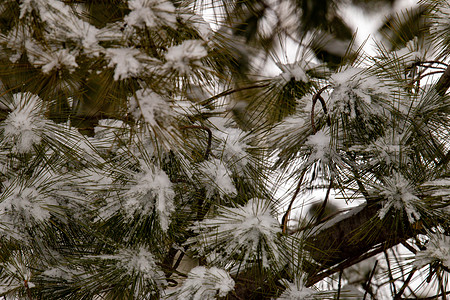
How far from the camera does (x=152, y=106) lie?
1.92 feet

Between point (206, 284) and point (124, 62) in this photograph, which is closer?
point (124, 62)

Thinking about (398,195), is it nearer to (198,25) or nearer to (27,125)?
(198,25)

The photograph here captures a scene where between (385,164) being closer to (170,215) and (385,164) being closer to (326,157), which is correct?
(326,157)

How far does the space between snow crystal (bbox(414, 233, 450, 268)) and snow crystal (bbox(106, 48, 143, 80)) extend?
0.56 meters

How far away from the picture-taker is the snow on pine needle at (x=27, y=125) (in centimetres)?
79

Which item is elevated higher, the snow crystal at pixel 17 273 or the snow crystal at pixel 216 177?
the snow crystal at pixel 216 177

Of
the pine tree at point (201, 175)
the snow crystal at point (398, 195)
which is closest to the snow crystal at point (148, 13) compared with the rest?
the pine tree at point (201, 175)

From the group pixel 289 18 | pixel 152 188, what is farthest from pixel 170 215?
pixel 289 18

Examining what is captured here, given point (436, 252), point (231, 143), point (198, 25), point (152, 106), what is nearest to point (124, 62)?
point (152, 106)

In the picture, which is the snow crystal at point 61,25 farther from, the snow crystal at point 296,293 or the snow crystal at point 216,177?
the snow crystal at point 296,293

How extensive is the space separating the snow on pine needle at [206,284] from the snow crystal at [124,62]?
0.36m

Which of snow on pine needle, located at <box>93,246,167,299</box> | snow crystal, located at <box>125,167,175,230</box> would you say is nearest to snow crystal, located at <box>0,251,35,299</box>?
snow on pine needle, located at <box>93,246,167,299</box>

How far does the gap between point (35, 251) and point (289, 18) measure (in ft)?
4.71

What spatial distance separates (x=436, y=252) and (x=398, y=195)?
0.36ft
